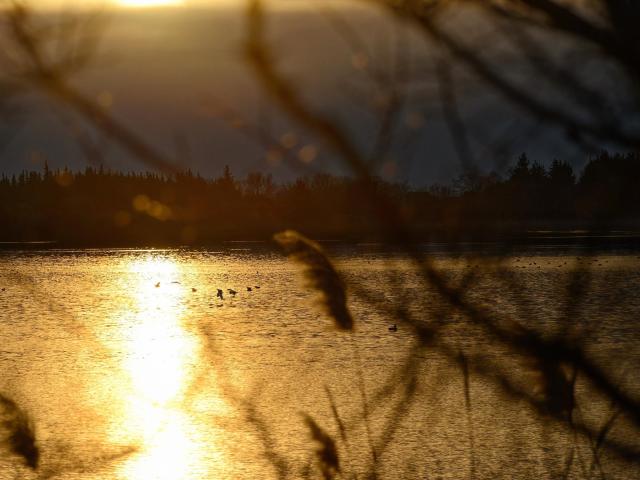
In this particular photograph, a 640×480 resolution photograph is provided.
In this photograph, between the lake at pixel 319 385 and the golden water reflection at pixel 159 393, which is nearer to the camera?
the lake at pixel 319 385

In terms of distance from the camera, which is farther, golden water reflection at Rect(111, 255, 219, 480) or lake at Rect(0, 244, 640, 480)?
golden water reflection at Rect(111, 255, 219, 480)

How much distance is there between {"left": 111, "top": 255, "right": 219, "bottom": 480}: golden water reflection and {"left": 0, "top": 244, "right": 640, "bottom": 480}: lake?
1.2 inches

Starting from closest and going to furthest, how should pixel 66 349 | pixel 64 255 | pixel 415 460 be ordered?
1. pixel 415 460
2. pixel 66 349
3. pixel 64 255

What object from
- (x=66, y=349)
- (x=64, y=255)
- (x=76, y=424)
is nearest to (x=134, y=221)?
(x=64, y=255)

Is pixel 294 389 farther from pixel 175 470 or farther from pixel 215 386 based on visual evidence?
pixel 175 470

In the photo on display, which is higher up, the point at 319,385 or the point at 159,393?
the point at 319,385

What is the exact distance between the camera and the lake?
8.10ft

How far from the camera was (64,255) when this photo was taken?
3984 cm

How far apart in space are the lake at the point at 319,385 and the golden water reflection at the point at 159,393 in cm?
3

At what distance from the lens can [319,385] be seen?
1038cm

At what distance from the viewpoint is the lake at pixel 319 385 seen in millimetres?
2469

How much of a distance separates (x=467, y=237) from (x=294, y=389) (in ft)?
27.0

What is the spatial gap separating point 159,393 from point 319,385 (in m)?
1.72

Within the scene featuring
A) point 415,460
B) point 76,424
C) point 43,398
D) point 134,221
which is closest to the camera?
point 415,460
